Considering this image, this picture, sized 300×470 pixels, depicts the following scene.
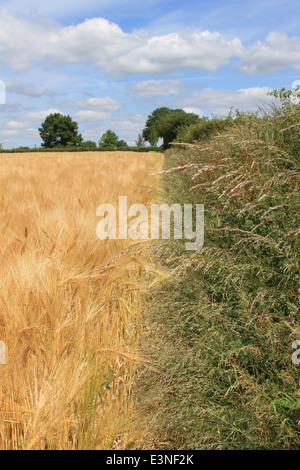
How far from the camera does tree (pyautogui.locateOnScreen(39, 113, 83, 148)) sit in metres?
74.2

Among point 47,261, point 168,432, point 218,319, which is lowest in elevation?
point 168,432

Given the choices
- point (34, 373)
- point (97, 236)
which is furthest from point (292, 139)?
point (34, 373)

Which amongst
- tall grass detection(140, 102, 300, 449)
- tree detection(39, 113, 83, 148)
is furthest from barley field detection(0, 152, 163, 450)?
tree detection(39, 113, 83, 148)

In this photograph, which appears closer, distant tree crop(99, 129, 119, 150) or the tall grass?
the tall grass

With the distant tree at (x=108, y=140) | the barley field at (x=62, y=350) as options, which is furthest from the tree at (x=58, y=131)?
the barley field at (x=62, y=350)

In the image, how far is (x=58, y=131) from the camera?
244ft

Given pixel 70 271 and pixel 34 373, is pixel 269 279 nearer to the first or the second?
pixel 70 271

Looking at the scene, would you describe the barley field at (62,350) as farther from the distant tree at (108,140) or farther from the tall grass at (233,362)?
the distant tree at (108,140)

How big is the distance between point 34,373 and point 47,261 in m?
0.66

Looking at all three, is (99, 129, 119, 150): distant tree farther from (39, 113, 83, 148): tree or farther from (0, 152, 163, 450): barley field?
(0, 152, 163, 450): barley field

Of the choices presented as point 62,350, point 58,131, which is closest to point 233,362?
point 62,350

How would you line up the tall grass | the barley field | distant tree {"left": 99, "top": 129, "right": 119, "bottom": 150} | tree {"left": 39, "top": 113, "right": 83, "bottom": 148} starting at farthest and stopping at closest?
distant tree {"left": 99, "top": 129, "right": 119, "bottom": 150}
tree {"left": 39, "top": 113, "right": 83, "bottom": 148}
the tall grass
the barley field

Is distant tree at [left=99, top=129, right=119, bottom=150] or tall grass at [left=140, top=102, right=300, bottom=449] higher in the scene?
distant tree at [left=99, top=129, right=119, bottom=150]
